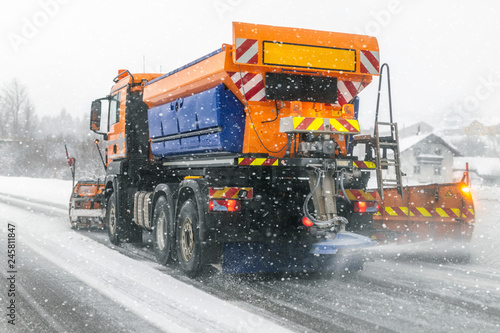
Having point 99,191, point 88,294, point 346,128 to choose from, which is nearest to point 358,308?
point 346,128

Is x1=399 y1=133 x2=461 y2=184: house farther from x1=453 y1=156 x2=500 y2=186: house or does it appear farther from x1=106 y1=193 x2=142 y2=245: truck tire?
x1=106 y1=193 x2=142 y2=245: truck tire

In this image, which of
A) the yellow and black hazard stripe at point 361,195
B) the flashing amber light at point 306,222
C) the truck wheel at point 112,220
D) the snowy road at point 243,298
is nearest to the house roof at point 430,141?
the truck wheel at point 112,220

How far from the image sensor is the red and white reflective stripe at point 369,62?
6898 millimetres

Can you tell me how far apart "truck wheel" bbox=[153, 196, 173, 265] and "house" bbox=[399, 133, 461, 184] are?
59988 mm

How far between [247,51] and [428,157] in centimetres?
6268

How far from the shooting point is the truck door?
10.1 meters

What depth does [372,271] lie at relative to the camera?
7398mm

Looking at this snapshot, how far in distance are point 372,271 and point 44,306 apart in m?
4.32

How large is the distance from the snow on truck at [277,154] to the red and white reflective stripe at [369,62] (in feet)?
0.04

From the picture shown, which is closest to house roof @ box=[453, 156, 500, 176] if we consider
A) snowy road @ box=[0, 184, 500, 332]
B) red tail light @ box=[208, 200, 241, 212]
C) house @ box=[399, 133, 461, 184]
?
house @ box=[399, 133, 461, 184]

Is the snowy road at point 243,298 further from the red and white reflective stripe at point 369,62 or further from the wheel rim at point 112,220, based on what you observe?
the red and white reflective stripe at point 369,62

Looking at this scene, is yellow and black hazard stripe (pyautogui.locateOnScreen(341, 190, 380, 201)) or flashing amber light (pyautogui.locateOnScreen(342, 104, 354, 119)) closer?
flashing amber light (pyautogui.locateOnScreen(342, 104, 354, 119))

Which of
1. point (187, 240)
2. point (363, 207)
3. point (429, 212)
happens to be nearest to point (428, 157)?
point (429, 212)

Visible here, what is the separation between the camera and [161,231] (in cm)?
827
